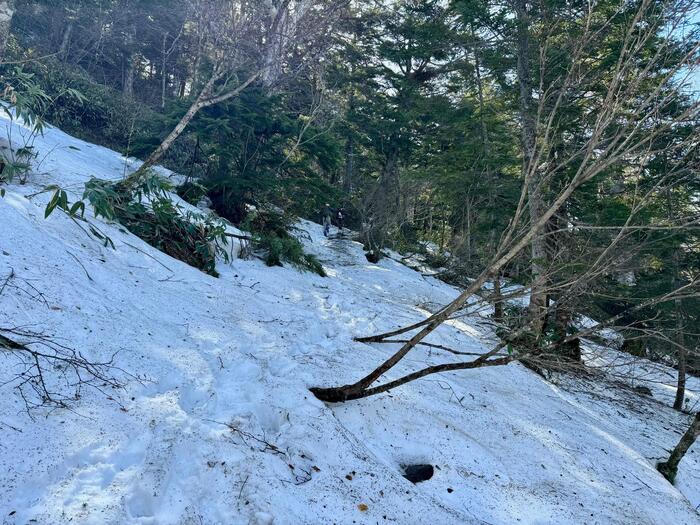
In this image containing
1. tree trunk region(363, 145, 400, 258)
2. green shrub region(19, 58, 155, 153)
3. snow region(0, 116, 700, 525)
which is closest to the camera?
snow region(0, 116, 700, 525)

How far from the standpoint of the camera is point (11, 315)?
238 cm

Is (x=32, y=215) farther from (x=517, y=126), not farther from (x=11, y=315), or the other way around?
(x=517, y=126)

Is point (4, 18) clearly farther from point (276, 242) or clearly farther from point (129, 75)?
point (129, 75)

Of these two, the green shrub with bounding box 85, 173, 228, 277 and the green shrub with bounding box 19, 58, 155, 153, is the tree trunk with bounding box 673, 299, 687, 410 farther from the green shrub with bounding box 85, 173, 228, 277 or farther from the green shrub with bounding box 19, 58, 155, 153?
the green shrub with bounding box 19, 58, 155, 153

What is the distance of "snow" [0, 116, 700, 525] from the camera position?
1.80 meters

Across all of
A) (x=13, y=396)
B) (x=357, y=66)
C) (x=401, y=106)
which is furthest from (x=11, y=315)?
(x=357, y=66)

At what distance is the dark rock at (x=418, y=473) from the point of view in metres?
2.54

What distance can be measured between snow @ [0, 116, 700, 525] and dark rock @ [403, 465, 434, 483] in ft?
0.19

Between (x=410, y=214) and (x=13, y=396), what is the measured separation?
13.1m

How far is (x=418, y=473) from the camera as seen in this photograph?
259 centimetres

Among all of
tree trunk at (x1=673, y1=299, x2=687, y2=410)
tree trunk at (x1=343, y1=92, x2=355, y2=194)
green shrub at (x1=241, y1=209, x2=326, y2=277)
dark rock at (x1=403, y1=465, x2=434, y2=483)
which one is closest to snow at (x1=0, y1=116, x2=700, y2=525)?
dark rock at (x1=403, y1=465, x2=434, y2=483)

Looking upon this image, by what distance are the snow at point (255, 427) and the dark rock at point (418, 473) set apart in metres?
0.06

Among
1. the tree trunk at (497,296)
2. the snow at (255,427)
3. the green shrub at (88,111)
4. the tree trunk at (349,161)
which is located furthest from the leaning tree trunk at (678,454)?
the tree trunk at (349,161)

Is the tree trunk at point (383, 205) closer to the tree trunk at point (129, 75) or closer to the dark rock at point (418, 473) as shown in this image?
the dark rock at point (418, 473)
